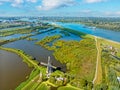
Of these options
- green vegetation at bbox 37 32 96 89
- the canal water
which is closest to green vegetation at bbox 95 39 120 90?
green vegetation at bbox 37 32 96 89

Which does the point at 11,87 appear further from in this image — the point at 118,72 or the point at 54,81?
the point at 118,72

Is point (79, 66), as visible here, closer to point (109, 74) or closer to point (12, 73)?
point (109, 74)

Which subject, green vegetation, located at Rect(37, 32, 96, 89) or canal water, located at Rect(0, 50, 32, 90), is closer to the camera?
canal water, located at Rect(0, 50, 32, 90)

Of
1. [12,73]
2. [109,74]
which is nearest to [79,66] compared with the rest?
[109,74]

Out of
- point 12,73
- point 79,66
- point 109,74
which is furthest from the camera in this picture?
point 79,66

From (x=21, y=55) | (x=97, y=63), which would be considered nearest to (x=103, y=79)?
(x=97, y=63)

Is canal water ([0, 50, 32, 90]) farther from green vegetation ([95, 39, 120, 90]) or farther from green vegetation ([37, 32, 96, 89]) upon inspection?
green vegetation ([95, 39, 120, 90])

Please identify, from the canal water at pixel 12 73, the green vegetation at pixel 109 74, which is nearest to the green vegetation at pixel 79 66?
the green vegetation at pixel 109 74

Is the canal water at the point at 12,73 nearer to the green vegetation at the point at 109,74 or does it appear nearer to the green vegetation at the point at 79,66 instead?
the green vegetation at the point at 79,66

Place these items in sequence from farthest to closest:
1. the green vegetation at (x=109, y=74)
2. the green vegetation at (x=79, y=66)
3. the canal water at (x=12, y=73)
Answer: the green vegetation at (x=79, y=66), the canal water at (x=12, y=73), the green vegetation at (x=109, y=74)
